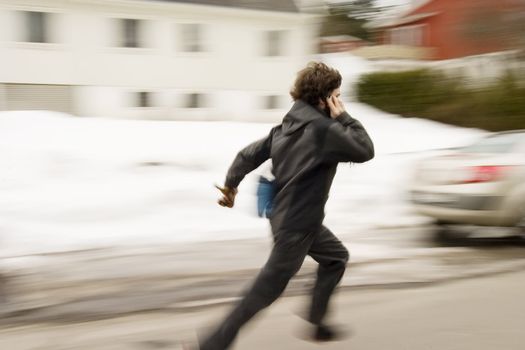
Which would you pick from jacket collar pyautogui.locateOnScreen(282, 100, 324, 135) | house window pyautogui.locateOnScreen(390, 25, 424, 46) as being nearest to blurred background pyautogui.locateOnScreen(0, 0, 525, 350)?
jacket collar pyautogui.locateOnScreen(282, 100, 324, 135)

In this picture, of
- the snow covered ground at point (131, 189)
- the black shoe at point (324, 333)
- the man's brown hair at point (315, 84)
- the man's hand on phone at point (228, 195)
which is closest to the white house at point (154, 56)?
the snow covered ground at point (131, 189)

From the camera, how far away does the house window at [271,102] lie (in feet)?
74.2

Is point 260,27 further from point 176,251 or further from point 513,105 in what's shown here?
point 176,251

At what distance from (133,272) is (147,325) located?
5.37ft

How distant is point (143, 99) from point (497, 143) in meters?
14.4

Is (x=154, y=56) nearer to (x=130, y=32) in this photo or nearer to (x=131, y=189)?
(x=130, y=32)

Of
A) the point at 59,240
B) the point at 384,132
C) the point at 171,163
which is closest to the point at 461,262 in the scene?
the point at 59,240

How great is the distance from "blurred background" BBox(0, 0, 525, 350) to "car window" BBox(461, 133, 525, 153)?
3 centimetres

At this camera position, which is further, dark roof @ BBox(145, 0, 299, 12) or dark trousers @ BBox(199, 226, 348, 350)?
dark roof @ BBox(145, 0, 299, 12)

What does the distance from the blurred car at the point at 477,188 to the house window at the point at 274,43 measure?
48.8 ft

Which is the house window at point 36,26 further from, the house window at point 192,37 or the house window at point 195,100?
the house window at point 195,100

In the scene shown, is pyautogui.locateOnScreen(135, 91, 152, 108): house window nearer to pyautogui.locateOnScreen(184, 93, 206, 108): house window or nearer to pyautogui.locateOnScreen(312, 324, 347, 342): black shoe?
pyautogui.locateOnScreen(184, 93, 206, 108): house window

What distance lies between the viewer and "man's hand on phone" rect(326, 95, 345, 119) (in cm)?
367

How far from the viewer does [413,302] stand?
533cm
